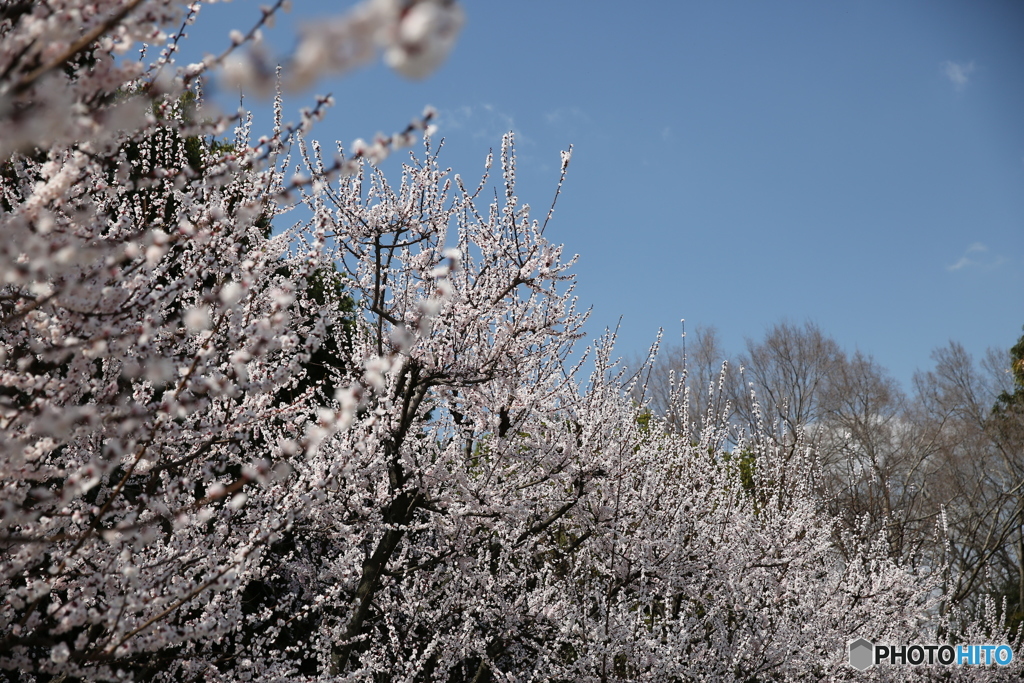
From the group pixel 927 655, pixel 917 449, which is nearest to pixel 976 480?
pixel 917 449

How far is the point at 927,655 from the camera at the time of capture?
34.0ft

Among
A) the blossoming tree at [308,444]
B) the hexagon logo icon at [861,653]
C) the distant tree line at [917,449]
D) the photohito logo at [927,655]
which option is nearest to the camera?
the blossoming tree at [308,444]

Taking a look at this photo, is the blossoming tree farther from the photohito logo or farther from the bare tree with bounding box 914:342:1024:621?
the bare tree with bounding box 914:342:1024:621

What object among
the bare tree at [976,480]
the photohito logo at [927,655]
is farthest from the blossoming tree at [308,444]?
the bare tree at [976,480]

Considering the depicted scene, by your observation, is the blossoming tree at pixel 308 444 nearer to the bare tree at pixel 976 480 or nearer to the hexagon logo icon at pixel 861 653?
the hexagon logo icon at pixel 861 653

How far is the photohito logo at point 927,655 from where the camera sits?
8.89 m

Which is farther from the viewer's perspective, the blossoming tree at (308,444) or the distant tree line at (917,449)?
the distant tree line at (917,449)

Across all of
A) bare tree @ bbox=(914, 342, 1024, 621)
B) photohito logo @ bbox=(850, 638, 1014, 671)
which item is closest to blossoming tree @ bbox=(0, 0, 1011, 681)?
photohito logo @ bbox=(850, 638, 1014, 671)

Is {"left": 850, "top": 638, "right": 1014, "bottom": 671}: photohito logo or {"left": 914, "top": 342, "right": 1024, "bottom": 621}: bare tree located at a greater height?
{"left": 914, "top": 342, "right": 1024, "bottom": 621}: bare tree

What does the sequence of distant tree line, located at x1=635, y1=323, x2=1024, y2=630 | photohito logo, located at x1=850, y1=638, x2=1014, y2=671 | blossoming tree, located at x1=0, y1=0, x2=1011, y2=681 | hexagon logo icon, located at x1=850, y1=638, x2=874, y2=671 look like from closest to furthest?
blossoming tree, located at x1=0, y1=0, x2=1011, y2=681 < hexagon logo icon, located at x1=850, y1=638, x2=874, y2=671 < photohito logo, located at x1=850, y1=638, x2=1014, y2=671 < distant tree line, located at x1=635, y1=323, x2=1024, y2=630

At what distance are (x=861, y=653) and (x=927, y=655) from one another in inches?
98.3

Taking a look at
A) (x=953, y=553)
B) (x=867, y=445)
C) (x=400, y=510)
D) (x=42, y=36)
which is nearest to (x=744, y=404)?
(x=867, y=445)

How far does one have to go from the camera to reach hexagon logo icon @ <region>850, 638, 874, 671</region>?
8674mm

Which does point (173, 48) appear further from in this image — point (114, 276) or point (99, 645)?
point (99, 645)
